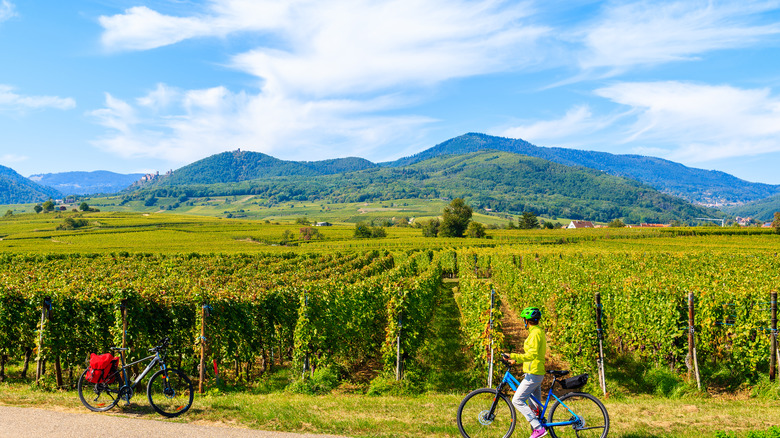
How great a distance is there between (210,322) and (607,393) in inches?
403

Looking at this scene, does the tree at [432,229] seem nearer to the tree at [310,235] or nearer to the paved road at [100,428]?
the tree at [310,235]

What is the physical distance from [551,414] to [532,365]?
929 mm

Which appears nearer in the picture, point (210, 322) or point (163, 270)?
point (210, 322)

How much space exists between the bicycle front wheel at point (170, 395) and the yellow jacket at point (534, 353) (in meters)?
6.22

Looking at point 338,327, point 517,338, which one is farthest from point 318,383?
point 517,338

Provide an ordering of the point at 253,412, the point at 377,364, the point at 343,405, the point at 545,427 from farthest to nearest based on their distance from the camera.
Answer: the point at 377,364
the point at 343,405
the point at 253,412
the point at 545,427

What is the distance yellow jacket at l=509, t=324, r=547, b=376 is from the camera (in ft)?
21.7

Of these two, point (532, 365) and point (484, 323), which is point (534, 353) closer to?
point (532, 365)

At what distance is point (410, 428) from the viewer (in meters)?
7.57

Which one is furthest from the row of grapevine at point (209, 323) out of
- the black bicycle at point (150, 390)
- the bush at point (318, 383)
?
the black bicycle at point (150, 390)

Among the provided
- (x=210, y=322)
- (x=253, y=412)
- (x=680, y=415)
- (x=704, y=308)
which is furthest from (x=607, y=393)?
(x=210, y=322)

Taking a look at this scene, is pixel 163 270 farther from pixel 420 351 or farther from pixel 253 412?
pixel 253 412

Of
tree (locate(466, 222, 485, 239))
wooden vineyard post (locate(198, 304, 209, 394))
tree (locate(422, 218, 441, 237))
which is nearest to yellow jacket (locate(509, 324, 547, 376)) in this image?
wooden vineyard post (locate(198, 304, 209, 394))

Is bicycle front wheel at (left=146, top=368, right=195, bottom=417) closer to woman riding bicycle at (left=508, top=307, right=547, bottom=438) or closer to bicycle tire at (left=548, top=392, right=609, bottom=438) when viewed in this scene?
woman riding bicycle at (left=508, top=307, right=547, bottom=438)
